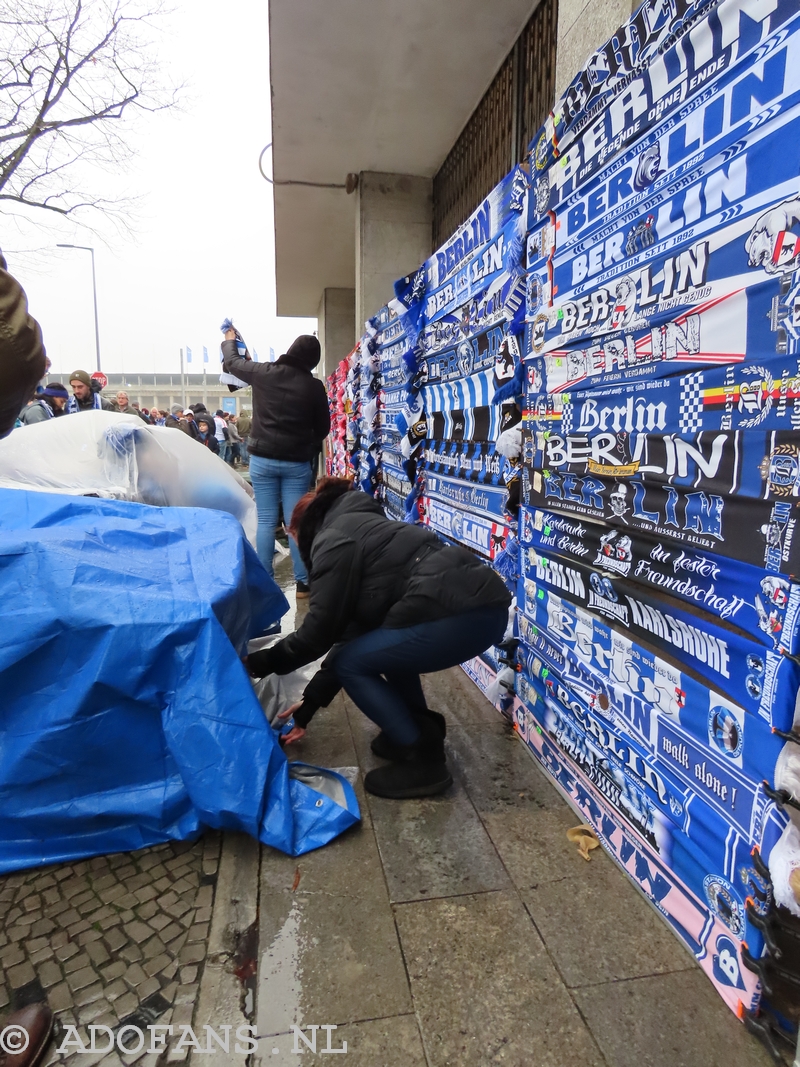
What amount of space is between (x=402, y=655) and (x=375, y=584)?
0.98 feet

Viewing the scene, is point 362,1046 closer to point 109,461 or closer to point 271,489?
point 109,461

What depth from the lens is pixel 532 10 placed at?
16.5 ft

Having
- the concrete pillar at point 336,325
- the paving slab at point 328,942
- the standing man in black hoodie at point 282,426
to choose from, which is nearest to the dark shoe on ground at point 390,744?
the paving slab at point 328,942

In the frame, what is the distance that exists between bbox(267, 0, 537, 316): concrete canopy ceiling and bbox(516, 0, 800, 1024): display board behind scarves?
12.5 ft

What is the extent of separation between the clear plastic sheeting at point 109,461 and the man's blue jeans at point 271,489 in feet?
2.74

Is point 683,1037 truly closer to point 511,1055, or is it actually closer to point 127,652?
point 511,1055

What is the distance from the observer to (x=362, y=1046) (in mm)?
1512

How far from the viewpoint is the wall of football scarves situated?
1427 millimetres

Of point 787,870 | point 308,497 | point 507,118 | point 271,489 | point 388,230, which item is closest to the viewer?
point 787,870

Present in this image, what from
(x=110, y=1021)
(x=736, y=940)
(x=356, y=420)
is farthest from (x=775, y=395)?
(x=356, y=420)

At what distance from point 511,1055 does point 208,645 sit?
1.42m

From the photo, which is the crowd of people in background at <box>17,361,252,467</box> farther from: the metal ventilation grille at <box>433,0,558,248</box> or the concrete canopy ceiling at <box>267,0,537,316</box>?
the metal ventilation grille at <box>433,0,558,248</box>

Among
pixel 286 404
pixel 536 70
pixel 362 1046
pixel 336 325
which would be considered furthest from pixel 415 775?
pixel 336 325

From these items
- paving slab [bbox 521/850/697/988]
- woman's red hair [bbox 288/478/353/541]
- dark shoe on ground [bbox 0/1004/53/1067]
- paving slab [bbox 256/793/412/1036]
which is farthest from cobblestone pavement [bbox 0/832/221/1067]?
woman's red hair [bbox 288/478/353/541]
